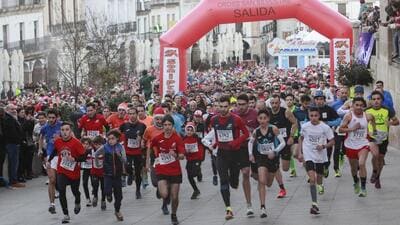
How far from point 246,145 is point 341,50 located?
16009 mm

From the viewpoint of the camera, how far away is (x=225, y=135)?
16.0 m

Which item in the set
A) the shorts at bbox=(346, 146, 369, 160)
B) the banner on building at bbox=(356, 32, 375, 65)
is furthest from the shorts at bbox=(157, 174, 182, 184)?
the banner on building at bbox=(356, 32, 375, 65)

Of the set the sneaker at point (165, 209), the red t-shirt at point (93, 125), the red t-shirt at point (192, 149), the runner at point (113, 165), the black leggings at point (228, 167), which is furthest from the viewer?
the red t-shirt at point (93, 125)

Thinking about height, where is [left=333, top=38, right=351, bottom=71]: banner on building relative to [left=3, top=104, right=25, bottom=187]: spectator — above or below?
above

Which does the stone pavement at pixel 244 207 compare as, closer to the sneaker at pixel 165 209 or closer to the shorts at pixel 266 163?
the sneaker at pixel 165 209

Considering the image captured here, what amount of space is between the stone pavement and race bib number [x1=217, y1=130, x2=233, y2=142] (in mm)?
1048

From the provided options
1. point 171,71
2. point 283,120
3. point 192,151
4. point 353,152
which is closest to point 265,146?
point 353,152

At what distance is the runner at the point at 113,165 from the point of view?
55.1ft

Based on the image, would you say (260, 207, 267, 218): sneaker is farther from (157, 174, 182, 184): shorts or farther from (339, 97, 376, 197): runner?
(339, 97, 376, 197): runner

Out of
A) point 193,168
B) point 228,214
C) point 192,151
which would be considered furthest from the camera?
point 192,151

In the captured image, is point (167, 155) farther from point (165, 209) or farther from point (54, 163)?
point (54, 163)

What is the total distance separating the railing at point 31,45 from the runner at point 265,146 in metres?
48.0

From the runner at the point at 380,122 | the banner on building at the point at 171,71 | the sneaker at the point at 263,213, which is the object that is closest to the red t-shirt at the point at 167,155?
the sneaker at the point at 263,213

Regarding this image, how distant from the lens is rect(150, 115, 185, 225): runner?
15.8m
